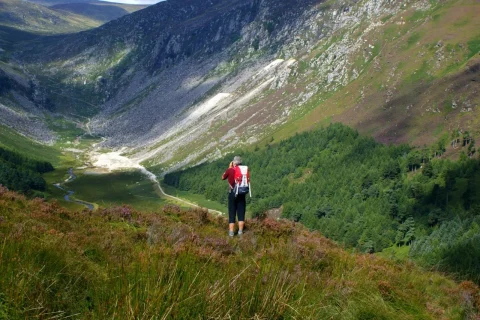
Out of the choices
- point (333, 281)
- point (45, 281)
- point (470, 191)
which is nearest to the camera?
point (45, 281)

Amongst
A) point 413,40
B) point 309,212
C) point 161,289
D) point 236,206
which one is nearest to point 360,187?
point 309,212

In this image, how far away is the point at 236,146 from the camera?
623 feet

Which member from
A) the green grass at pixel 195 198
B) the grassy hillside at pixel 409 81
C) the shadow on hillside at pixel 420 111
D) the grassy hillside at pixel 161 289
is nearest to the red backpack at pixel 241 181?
Result: the grassy hillside at pixel 161 289

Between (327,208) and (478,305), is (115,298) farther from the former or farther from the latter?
(327,208)

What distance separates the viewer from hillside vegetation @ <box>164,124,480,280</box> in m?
110

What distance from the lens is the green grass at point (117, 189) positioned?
5778 inches

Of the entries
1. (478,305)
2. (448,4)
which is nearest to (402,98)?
(448,4)

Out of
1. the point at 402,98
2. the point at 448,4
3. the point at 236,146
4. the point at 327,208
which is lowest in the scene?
the point at 327,208

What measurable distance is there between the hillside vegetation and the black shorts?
206 ft

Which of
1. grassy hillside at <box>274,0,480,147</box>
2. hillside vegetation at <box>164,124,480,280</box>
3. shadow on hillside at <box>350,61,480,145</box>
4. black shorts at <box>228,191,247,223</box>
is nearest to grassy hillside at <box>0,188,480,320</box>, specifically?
black shorts at <box>228,191,247,223</box>

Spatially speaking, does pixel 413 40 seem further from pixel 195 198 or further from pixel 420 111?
pixel 195 198

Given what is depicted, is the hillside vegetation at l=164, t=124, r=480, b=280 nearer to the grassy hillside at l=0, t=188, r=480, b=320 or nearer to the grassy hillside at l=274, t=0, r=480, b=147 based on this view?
the grassy hillside at l=274, t=0, r=480, b=147

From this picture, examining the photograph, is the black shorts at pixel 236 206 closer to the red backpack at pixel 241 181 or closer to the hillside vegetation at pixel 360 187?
the red backpack at pixel 241 181

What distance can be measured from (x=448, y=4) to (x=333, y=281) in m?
204
